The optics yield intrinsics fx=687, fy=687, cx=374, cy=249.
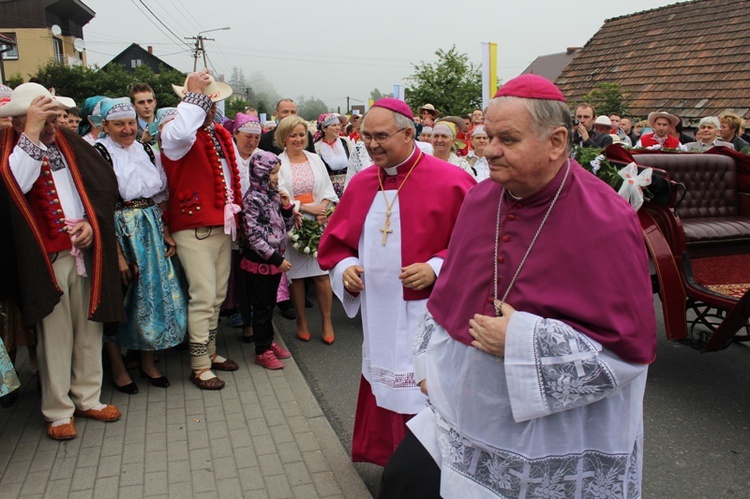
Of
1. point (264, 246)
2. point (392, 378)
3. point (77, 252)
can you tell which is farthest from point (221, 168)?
point (392, 378)

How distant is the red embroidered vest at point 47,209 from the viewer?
13.6ft

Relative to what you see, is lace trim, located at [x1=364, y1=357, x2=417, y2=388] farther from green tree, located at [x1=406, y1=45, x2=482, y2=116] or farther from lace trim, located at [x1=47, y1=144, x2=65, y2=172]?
green tree, located at [x1=406, y1=45, x2=482, y2=116]

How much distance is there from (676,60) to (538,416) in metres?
18.6

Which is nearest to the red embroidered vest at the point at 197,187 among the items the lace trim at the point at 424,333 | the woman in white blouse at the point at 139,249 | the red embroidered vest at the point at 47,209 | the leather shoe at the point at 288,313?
the woman in white blouse at the point at 139,249

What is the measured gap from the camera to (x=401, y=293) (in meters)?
3.61

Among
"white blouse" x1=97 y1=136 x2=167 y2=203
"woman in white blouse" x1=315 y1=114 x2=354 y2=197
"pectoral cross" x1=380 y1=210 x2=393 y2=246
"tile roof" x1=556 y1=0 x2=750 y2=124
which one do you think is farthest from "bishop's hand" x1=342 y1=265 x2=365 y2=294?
"tile roof" x1=556 y1=0 x2=750 y2=124

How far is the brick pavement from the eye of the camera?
3729 millimetres

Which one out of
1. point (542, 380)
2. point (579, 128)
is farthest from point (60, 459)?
point (579, 128)

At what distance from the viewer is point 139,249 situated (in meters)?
4.88

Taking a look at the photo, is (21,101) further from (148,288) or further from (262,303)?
(262,303)

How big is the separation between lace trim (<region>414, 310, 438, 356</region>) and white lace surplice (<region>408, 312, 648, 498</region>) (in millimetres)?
116

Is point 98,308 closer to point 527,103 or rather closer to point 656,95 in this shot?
point 527,103

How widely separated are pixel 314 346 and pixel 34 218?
294cm

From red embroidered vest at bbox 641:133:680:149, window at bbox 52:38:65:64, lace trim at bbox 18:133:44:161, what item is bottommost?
red embroidered vest at bbox 641:133:680:149
